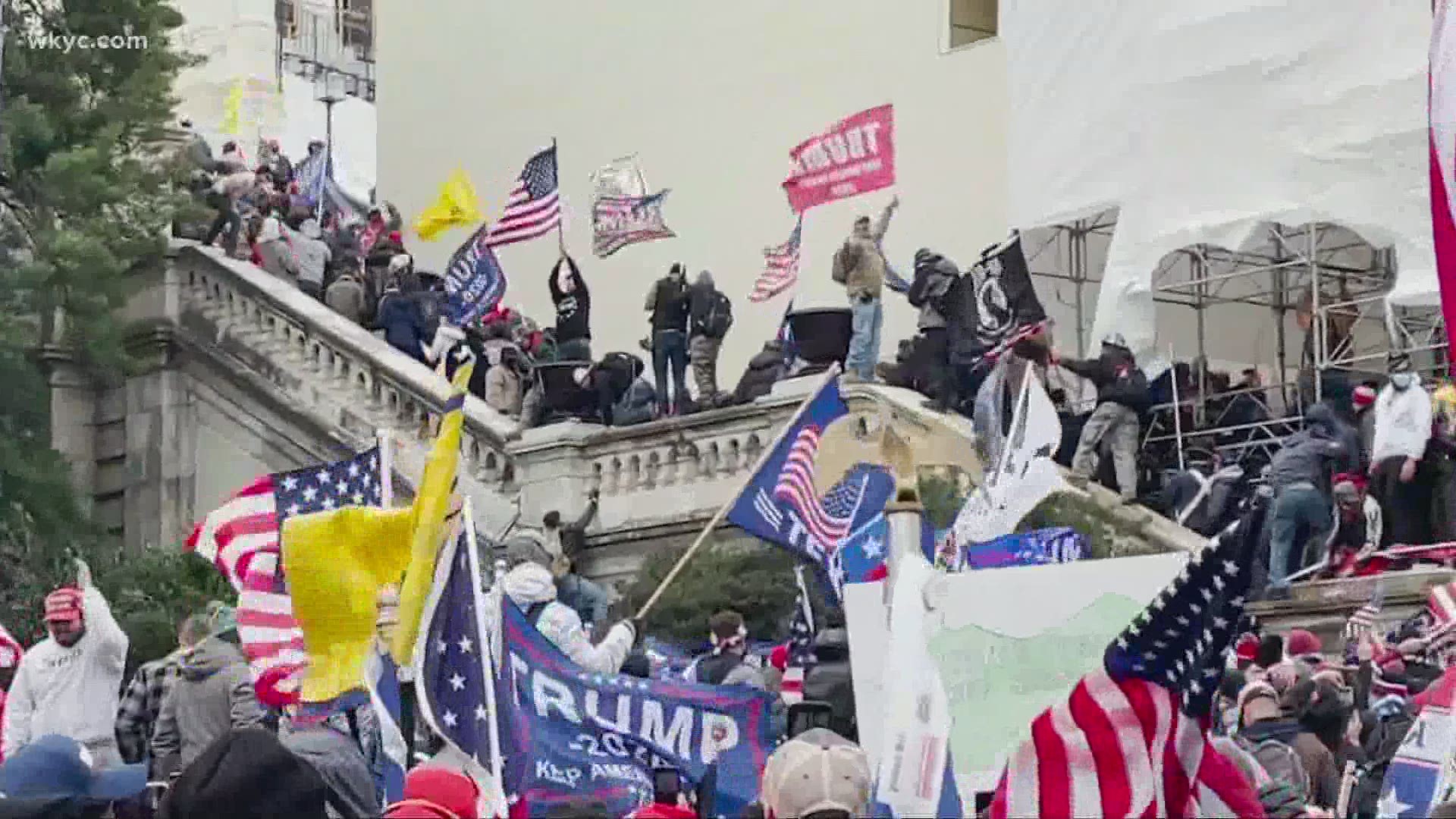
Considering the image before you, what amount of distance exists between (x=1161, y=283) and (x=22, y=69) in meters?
8.98

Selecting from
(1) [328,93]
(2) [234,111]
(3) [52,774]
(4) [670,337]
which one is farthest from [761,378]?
(1) [328,93]

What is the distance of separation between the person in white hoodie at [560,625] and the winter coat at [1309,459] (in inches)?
247

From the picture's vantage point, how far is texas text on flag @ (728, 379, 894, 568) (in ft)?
55.4

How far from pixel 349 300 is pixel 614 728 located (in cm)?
1711

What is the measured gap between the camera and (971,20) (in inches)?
1249

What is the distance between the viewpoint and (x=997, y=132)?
101ft

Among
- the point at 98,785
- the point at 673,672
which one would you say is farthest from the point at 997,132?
the point at 98,785

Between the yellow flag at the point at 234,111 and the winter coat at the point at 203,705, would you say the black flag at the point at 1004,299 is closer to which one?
the winter coat at the point at 203,705

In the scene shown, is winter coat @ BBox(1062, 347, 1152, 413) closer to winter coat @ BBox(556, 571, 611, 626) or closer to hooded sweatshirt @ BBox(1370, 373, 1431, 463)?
hooded sweatshirt @ BBox(1370, 373, 1431, 463)

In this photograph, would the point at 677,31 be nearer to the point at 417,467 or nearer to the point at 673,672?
the point at 417,467

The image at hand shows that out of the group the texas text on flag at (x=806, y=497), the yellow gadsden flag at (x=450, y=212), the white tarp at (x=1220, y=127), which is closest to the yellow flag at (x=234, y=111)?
the yellow gadsden flag at (x=450, y=212)

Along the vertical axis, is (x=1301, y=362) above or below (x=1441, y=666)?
above

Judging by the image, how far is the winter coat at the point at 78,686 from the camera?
16.6 m

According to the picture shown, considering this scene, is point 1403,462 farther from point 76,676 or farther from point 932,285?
point 76,676
